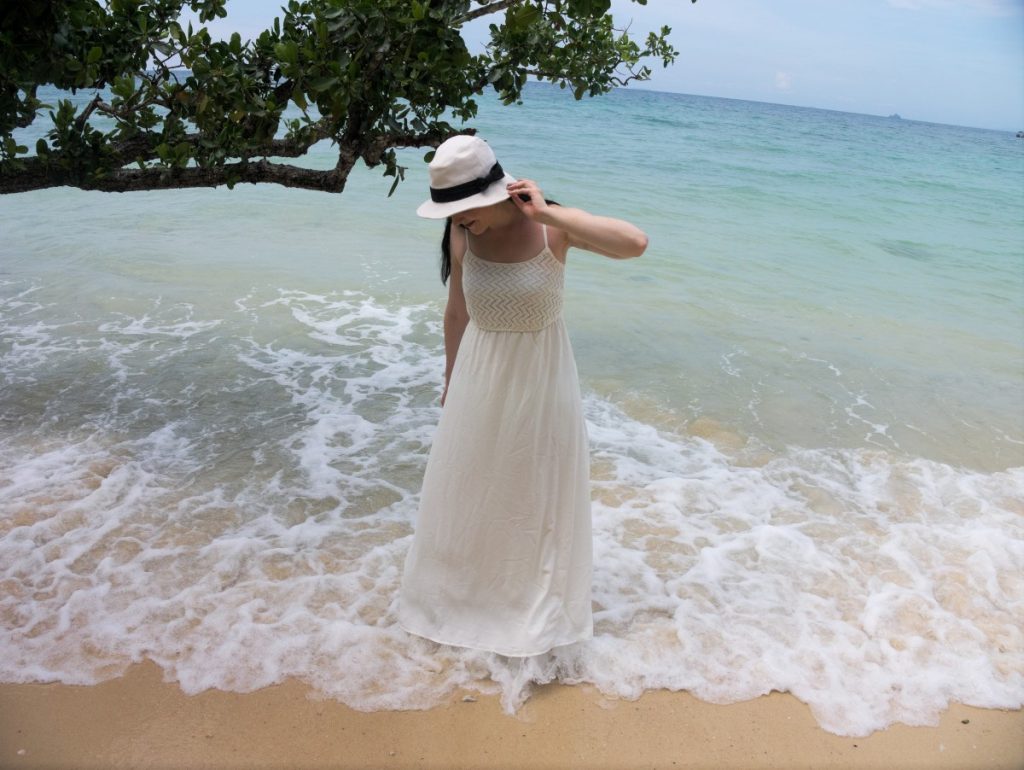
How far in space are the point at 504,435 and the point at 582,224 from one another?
2.85 ft

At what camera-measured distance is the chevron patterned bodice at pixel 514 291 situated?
117 inches

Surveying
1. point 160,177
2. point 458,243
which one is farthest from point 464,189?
point 160,177

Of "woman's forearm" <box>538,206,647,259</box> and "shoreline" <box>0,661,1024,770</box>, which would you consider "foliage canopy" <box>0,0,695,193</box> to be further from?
"shoreline" <box>0,661,1024,770</box>

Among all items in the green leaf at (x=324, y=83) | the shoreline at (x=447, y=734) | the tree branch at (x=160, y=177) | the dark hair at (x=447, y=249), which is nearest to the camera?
the shoreline at (x=447, y=734)

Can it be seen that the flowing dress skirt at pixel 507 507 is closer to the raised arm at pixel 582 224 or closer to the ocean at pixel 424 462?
the ocean at pixel 424 462

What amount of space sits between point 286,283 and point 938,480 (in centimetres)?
698

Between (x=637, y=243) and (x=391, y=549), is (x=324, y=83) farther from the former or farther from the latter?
(x=391, y=549)

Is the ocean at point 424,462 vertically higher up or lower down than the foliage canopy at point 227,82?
lower down

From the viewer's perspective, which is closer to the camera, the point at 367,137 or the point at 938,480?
the point at 367,137

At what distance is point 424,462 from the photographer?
555cm

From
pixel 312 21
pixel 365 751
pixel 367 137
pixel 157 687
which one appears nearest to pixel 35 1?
pixel 312 21

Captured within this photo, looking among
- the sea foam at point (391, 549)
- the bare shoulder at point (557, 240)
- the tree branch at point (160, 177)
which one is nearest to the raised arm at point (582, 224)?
the bare shoulder at point (557, 240)

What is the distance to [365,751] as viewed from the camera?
10.2 feet

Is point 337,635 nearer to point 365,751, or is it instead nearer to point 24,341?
point 365,751
